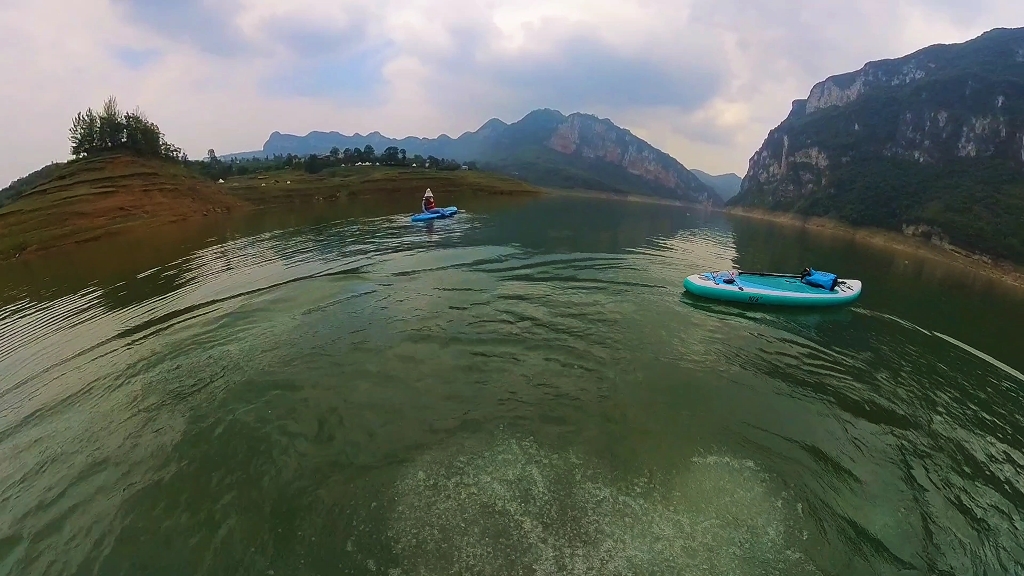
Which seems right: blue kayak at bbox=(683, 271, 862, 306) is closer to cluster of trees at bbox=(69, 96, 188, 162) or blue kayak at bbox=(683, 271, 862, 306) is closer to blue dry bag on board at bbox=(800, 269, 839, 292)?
blue dry bag on board at bbox=(800, 269, 839, 292)

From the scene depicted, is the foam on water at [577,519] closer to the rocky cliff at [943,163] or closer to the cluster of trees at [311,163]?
the rocky cliff at [943,163]

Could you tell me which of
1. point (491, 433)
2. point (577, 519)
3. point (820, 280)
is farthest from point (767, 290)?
point (577, 519)

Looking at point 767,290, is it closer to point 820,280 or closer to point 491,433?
point 820,280

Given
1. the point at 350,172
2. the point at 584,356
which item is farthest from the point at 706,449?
the point at 350,172

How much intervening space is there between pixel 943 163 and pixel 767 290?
566ft

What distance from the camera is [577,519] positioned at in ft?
45.2

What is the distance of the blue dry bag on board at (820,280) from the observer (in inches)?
1448

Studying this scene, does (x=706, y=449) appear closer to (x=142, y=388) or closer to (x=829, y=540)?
(x=829, y=540)

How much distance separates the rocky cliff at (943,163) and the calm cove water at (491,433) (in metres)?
93.8

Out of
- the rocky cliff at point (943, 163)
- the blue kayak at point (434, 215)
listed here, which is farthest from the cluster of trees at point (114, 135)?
the rocky cliff at point (943, 163)

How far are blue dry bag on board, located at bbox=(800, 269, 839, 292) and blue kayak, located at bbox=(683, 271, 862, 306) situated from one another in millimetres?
86

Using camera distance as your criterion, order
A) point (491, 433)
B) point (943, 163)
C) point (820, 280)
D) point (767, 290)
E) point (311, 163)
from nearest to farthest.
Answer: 1. point (491, 433)
2. point (767, 290)
3. point (820, 280)
4. point (943, 163)
5. point (311, 163)

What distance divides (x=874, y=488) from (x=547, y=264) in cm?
3154

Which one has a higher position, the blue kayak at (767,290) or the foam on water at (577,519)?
the blue kayak at (767,290)
